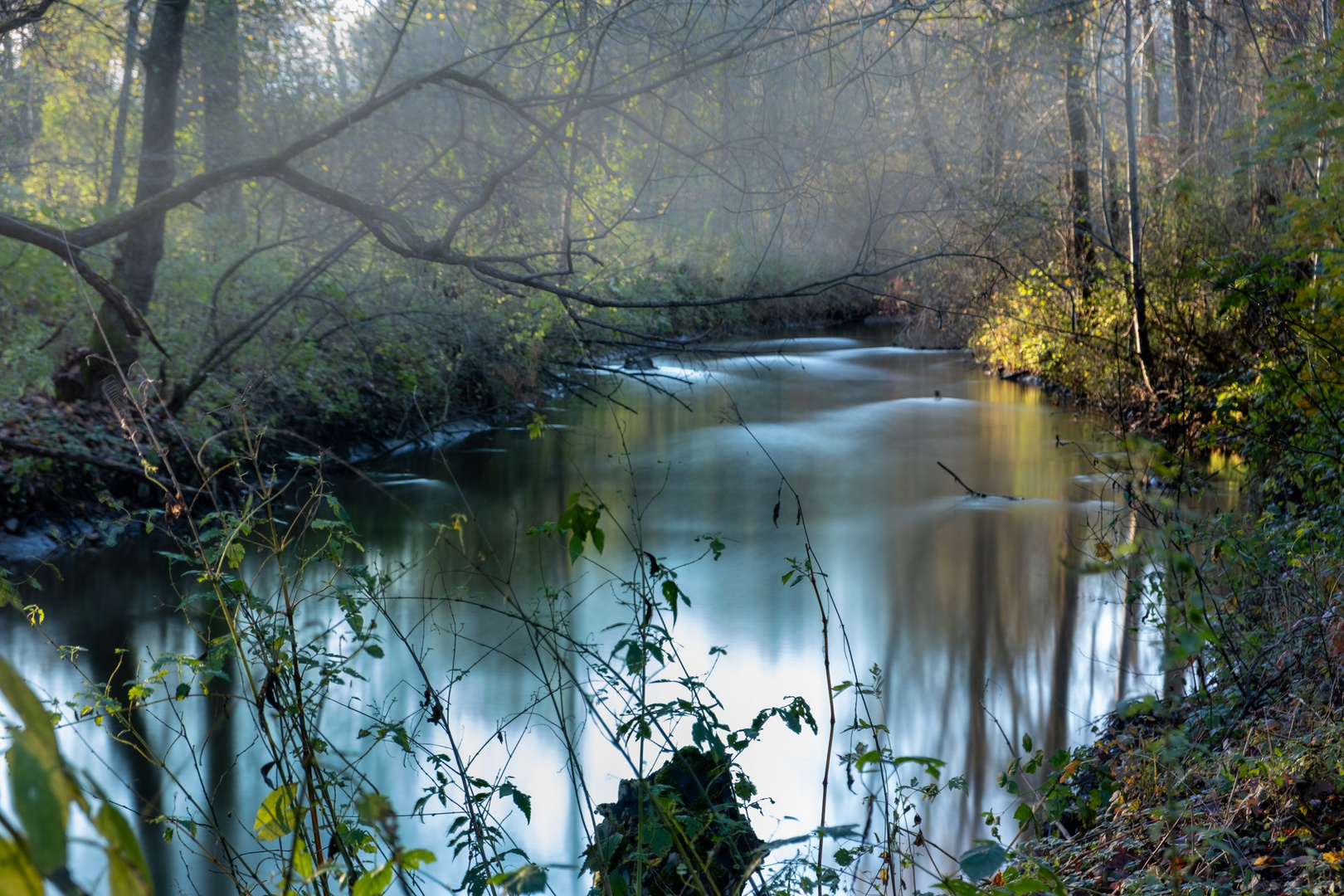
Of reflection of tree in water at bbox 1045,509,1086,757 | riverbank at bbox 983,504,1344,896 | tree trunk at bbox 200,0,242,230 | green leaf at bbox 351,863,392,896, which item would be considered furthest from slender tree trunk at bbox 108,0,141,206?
green leaf at bbox 351,863,392,896

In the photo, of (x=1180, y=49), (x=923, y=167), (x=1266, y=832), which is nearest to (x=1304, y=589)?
(x=1266, y=832)

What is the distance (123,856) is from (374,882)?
726 millimetres

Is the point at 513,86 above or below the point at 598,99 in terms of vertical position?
above

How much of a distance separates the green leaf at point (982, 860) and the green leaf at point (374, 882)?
0.93m

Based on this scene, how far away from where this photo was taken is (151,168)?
852 centimetres

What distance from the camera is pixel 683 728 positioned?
14.4 ft

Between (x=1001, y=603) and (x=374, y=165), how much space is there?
229 inches

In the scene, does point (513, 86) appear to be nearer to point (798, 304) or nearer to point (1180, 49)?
point (1180, 49)

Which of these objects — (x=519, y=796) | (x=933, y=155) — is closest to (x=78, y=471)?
(x=519, y=796)

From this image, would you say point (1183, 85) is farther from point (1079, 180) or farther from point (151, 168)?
point (151, 168)

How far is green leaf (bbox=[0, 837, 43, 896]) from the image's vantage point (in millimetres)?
383

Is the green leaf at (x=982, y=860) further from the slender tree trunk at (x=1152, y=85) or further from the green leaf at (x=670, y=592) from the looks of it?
the slender tree trunk at (x=1152, y=85)

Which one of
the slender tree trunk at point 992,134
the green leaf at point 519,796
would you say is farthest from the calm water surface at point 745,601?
the slender tree trunk at point 992,134

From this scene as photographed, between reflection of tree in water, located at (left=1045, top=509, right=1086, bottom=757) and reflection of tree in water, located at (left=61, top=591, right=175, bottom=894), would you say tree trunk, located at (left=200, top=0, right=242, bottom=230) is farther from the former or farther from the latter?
reflection of tree in water, located at (left=1045, top=509, right=1086, bottom=757)
